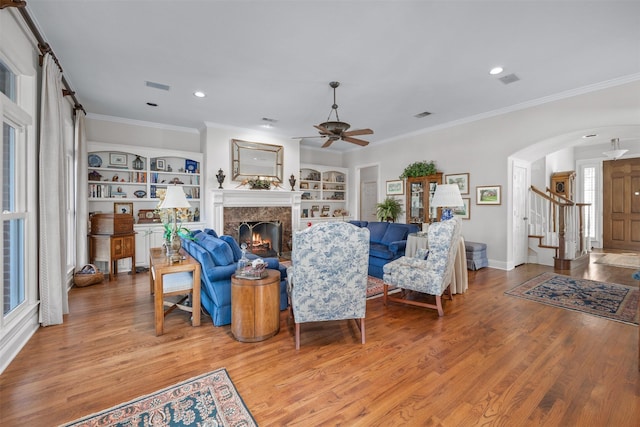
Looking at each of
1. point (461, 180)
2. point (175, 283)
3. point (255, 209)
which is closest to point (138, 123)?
point (255, 209)

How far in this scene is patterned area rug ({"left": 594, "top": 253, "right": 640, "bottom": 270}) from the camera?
565cm

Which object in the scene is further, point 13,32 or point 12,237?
point 12,237

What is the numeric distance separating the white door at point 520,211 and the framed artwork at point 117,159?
25.4 ft

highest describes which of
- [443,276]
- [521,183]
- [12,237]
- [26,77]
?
[26,77]

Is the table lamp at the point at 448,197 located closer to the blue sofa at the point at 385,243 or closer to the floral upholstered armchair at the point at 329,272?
the blue sofa at the point at 385,243

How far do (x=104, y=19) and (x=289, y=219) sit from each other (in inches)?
195

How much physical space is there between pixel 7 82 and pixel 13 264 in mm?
1690

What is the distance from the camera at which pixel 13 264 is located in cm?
266

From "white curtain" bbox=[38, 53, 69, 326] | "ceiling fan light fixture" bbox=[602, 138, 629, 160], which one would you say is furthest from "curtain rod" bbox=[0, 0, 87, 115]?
"ceiling fan light fixture" bbox=[602, 138, 629, 160]

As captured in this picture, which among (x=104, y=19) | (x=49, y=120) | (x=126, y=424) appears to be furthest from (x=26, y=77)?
(x=126, y=424)

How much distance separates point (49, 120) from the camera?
292 cm

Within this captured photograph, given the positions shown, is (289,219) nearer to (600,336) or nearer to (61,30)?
(61,30)

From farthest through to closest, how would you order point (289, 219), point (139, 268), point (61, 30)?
point (289, 219) → point (139, 268) → point (61, 30)

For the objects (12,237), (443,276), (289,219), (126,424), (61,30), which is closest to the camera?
(126,424)
